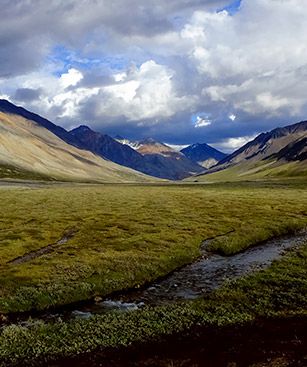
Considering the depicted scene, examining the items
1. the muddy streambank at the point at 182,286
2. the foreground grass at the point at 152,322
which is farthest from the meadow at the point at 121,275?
the muddy streambank at the point at 182,286

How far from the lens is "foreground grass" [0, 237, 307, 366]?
85.8 ft

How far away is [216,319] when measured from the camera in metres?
29.9

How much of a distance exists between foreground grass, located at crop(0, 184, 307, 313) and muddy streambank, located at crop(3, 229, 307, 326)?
58.6 inches

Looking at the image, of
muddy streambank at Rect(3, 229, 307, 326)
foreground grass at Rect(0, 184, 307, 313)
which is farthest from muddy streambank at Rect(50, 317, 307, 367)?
foreground grass at Rect(0, 184, 307, 313)

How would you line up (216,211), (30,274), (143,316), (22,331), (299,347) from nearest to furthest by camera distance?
(299,347) → (22,331) → (143,316) → (30,274) → (216,211)

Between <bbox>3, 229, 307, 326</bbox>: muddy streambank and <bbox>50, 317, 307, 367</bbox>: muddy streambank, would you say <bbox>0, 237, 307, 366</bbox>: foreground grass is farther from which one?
<bbox>3, 229, 307, 326</bbox>: muddy streambank

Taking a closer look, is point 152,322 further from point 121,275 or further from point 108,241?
point 108,241

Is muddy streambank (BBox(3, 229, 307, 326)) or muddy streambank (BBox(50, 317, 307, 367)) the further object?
muddy streambank (BBox(3, 229, 307, 326))

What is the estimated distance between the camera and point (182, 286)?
39250mm

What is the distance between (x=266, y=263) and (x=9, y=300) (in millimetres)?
27989

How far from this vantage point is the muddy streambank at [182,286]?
33.0 m

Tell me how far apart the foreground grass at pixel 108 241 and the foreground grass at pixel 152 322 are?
636 centimetres

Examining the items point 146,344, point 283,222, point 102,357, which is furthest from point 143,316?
point 283,222

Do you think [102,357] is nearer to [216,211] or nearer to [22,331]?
[22,331]
